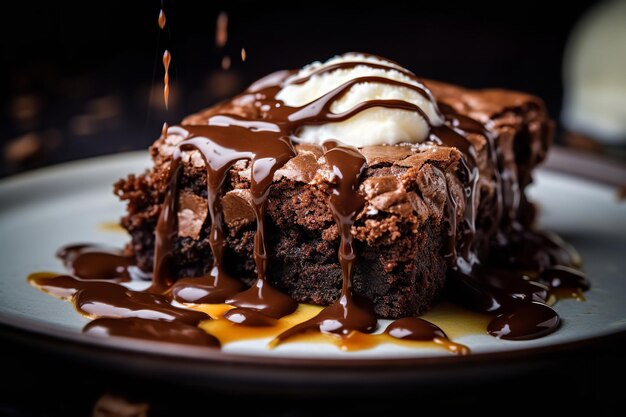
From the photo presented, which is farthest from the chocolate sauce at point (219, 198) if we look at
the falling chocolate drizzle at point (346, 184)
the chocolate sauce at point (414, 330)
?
the chocolate sauce at point (414, 330)

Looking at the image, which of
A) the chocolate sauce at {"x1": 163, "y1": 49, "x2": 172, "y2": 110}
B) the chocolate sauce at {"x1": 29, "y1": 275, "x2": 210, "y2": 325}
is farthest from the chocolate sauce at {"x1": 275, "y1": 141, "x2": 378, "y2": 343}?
the chocolate sauce at {"x1": 163, "y1": 49, "x2": 172, "y2": 110}

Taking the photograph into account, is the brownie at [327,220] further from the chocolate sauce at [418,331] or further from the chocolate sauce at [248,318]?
the chocolate sauce at [248,318]

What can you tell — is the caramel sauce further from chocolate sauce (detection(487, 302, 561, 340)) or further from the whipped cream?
the whipped cream

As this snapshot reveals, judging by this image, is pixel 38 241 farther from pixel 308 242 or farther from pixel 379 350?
pixel 379 350

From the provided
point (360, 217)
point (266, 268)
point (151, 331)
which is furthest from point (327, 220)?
point (151, 331)

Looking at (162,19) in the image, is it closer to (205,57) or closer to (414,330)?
(414,330)
